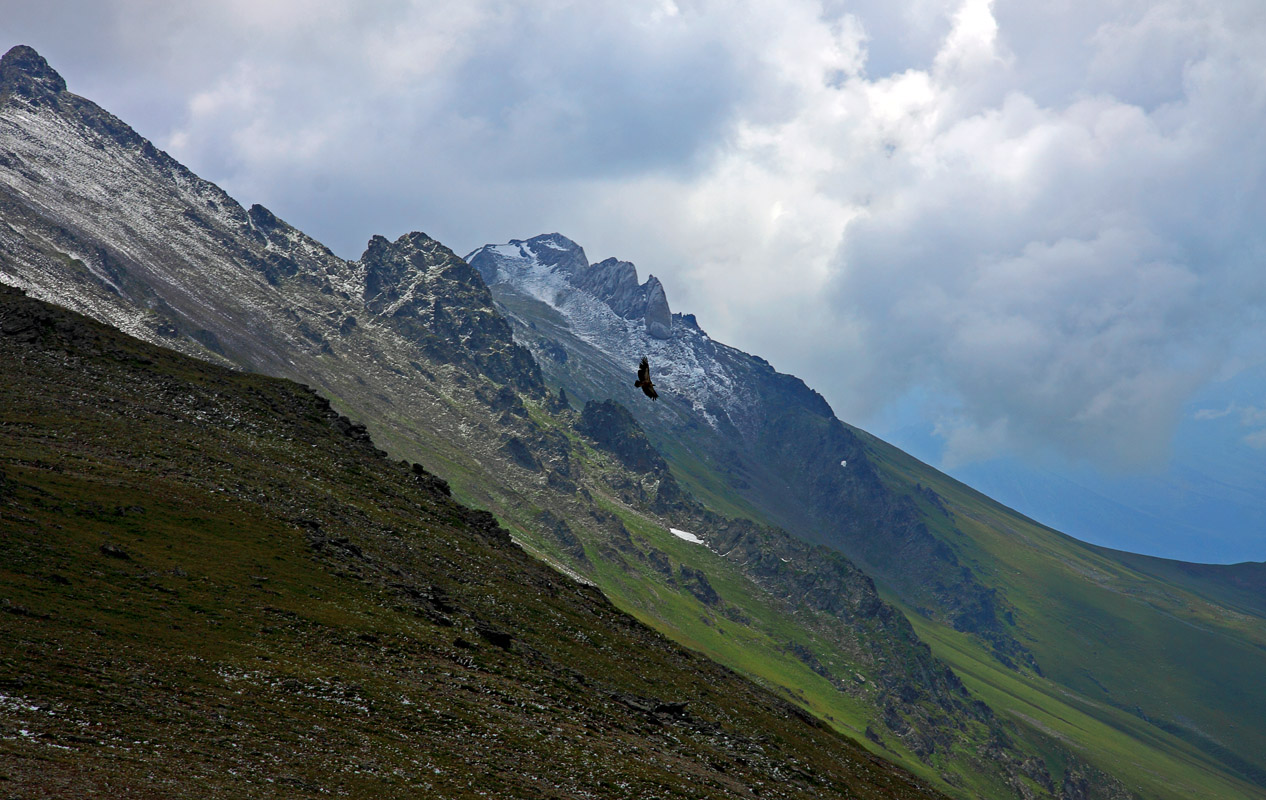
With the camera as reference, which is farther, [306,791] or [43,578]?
[43,578]

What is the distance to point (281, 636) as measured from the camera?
50.3 metres

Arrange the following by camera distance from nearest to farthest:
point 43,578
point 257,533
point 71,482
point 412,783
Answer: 1. point 412,783
2. point 43,578
3. point 71,482
4. point 257,533

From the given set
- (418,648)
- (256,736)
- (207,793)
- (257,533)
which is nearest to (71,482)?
(257,533)

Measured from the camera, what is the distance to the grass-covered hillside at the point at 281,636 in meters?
35.0

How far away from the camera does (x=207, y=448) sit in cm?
8462

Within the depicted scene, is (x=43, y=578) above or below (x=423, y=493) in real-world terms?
below

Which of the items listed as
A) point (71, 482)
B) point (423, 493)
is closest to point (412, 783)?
point (71, 482)

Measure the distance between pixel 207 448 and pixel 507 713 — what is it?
171 feet

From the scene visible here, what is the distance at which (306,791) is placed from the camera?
3234cm

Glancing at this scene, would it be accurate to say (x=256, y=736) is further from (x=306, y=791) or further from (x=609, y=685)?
(x=609, y=685)

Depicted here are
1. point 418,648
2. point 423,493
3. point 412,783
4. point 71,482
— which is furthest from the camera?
point 423,493

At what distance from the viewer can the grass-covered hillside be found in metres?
35.0

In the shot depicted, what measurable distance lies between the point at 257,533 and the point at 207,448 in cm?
2114

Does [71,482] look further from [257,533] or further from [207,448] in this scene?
[207,448]
